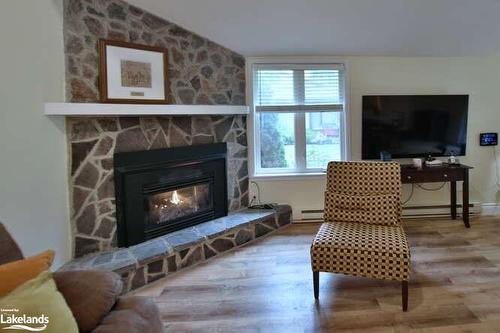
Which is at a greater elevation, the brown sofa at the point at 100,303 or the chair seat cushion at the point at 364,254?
the brown sofa at the point at 100,303

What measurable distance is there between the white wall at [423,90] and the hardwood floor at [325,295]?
3.20 ft

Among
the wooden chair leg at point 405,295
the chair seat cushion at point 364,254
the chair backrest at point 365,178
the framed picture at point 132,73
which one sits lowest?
the wooden chair leg at point 405,295

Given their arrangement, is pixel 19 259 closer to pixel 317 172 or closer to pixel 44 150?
pixel 44 150

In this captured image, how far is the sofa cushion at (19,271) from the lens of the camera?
4.71ft

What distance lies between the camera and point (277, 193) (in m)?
4.64

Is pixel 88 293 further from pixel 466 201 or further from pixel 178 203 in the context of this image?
pixel 466 201

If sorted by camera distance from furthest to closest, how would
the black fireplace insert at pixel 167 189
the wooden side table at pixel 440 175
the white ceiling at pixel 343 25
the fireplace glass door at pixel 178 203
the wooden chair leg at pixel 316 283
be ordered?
the wooden side table at pixel 440 175 < the fireplace glass door at pixel 178 203 < the white ceiling at pixel 343 25 < the black fireplace insert at pixel 167 189 < the wooden chair leg at pixel 316 283

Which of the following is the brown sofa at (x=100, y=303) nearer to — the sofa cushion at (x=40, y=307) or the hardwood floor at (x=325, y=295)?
the sofa cushion at (x=40, y=307)

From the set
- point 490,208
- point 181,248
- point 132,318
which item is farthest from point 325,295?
point 490,208

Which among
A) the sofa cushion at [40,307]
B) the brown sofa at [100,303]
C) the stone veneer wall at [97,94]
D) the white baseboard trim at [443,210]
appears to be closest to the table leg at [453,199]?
the white baseboard trim at [443,210]

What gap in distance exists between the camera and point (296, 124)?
461 cm

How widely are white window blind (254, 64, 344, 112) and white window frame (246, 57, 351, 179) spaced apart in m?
0.04

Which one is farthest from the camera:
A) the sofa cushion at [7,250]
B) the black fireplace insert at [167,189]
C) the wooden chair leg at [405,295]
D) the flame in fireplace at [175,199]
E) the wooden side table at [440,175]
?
the wooden side table at [440,175]

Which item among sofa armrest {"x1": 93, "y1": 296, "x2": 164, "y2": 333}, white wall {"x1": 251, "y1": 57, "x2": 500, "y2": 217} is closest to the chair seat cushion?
sofa armrest {"x1": 93, "y1": 296, "x2": 164, "y2": 333}
